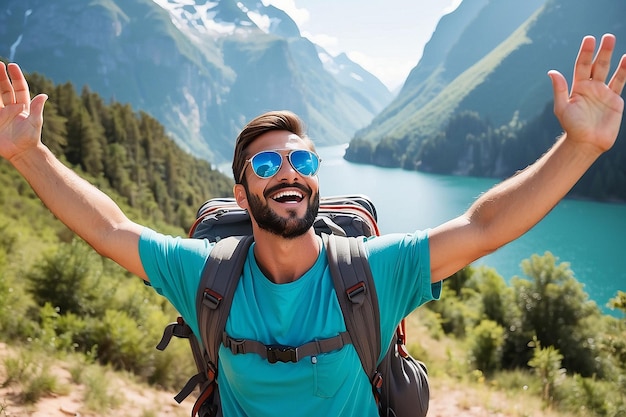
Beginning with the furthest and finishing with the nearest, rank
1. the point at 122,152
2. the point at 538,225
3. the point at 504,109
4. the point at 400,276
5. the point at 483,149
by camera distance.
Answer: the point at 504,109 → the point at 483,149 → the point at 538,225 → the point at 122,152 → the point at 400,276

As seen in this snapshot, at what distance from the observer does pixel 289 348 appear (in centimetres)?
197

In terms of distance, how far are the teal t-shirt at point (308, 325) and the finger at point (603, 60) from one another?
0.87 m

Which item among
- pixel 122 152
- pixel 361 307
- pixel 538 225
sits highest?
pixel 538 225

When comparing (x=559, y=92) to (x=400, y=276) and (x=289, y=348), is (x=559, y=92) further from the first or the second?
(x=289, y=348)

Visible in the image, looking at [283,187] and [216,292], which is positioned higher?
[283,187]

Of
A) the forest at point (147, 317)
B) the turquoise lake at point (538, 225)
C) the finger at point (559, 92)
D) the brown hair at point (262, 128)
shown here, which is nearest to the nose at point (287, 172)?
the brown hair at point (262, 128)

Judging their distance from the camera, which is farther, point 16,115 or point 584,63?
point 16,115

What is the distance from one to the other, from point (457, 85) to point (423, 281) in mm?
180505

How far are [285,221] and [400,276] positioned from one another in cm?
53

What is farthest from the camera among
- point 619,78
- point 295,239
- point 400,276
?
point 295,239

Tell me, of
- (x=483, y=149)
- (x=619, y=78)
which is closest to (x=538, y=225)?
(x=483, y=149)

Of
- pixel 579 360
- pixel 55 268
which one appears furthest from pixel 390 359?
pixel 579 360

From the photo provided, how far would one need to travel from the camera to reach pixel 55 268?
6.89 meters

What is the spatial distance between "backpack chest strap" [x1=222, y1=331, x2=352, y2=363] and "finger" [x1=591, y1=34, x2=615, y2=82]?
1.35 m
